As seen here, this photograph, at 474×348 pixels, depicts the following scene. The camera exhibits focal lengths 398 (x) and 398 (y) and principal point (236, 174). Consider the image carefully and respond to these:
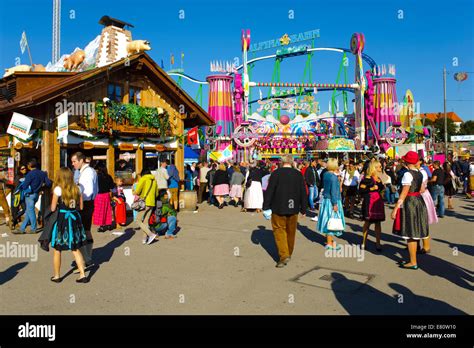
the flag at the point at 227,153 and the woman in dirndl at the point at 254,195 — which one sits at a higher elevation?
the flag at the point at 227,153

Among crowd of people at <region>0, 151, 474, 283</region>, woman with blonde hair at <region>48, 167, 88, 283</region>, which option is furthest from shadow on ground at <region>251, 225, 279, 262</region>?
woman with blonde hair at <region>48, 167, 88, 283</region>

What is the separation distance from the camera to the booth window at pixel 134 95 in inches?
550

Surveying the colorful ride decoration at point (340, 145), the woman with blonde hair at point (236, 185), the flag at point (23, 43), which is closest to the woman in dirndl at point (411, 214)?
the woman with blonde hair at point (236, 185)

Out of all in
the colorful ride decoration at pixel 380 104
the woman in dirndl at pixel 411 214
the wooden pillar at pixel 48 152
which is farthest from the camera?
the colorful ride decoration at pixel 380 104

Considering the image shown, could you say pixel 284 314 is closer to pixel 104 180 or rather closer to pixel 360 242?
pixel 360 242

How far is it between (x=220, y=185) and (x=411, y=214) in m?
9.11

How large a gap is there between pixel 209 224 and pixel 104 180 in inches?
119

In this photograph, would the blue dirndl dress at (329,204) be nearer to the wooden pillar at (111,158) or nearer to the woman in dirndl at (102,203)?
the woman in dirndl at (102,203)

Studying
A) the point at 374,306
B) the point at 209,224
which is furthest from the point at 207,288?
the point at 209,224

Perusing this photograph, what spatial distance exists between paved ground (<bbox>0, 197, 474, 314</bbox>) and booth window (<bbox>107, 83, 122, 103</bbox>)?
5885mm

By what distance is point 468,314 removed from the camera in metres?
4.45

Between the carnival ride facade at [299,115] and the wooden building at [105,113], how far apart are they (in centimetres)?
1838

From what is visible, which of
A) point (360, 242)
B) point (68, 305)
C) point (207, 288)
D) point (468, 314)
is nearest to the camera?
point (468, 314)

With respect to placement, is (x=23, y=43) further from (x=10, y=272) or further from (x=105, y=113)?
(x=10, y=272)
